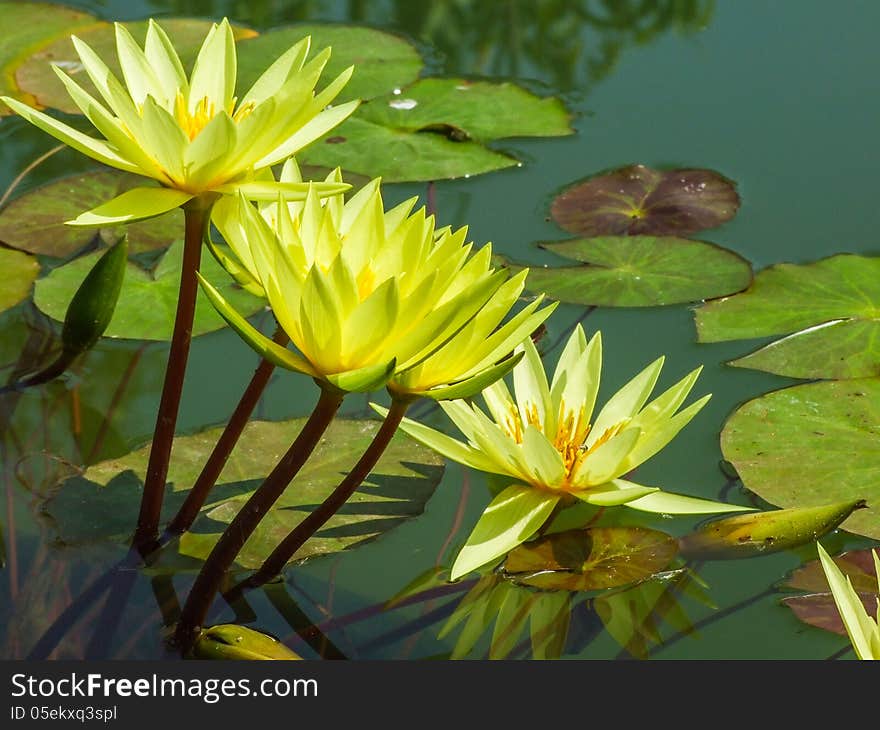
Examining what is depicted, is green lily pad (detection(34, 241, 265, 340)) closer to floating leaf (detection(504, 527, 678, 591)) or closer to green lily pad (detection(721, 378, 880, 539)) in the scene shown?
floating leaf (detection(504, 527, 678, 591))

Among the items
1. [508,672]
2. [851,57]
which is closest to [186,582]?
[508,672]

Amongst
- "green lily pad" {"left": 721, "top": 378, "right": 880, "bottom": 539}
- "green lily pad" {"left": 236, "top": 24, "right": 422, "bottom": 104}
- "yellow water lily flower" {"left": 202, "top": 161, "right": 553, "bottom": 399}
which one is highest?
"yellow water lily flower" {"left": 202, "top": 161, "right": 553, "bottom": 399}

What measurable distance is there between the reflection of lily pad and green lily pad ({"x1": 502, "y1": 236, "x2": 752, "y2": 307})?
814 mm

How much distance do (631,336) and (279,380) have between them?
2.49ft

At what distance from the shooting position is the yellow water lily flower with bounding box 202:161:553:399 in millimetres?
1483

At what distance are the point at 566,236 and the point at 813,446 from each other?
35.9 inches

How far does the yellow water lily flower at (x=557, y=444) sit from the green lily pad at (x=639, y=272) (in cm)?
65

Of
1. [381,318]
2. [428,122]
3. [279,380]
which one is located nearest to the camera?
[381,318]

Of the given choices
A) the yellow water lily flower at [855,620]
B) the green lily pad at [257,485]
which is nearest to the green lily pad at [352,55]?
the green lily pad at [257,485]

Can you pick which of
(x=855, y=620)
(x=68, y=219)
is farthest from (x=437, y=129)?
(x=855, y=620)

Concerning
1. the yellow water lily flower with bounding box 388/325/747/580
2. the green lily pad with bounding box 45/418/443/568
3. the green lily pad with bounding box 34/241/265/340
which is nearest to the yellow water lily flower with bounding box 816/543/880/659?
the yellow water lily flower with bounding box 388/325/747/580

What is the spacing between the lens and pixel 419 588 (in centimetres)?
196

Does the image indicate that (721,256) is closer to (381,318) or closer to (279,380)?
(279,380)

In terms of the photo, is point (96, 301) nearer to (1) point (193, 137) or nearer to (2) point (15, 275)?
(1) point (193, 137)
